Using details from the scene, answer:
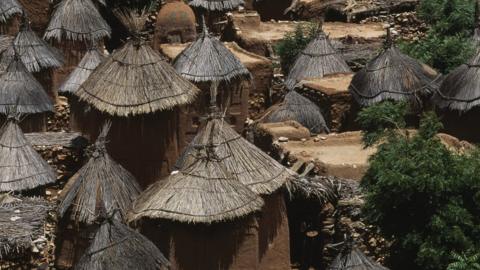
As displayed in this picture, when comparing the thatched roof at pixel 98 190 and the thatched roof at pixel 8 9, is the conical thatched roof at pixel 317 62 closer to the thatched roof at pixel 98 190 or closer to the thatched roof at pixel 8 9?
the thatched roof at pixel 8 9

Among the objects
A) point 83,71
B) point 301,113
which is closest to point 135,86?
point 301,113

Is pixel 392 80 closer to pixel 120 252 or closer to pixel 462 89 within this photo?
pixel 462 89

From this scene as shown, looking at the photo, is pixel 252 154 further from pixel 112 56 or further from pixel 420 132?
pixel 112 56

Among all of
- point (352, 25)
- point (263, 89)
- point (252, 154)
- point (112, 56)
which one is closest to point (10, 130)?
point (112, 56)

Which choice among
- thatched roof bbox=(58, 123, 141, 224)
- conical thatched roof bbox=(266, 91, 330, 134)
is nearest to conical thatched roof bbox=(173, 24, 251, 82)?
conical thatched roof bbox=(266, 91, 330, 134)

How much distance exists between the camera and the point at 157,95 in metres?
17.6

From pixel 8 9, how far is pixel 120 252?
1505 centimetres

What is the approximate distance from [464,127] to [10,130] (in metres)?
7.28

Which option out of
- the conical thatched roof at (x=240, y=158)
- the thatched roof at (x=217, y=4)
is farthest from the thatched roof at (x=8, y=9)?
the conical thatched roof at (x=240, y=158)

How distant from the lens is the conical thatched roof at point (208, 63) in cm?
2230

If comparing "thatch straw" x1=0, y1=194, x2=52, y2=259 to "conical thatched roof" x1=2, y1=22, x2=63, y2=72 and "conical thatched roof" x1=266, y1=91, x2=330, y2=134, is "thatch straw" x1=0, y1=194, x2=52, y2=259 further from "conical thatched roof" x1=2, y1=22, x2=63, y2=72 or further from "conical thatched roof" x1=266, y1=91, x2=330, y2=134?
"conical thatched roof" x1=2, y1=22, x2=63, y2=72

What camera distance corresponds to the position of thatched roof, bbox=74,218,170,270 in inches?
529

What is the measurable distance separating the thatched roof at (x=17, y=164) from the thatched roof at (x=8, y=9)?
29.2 feet

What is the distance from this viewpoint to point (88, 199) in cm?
1545
